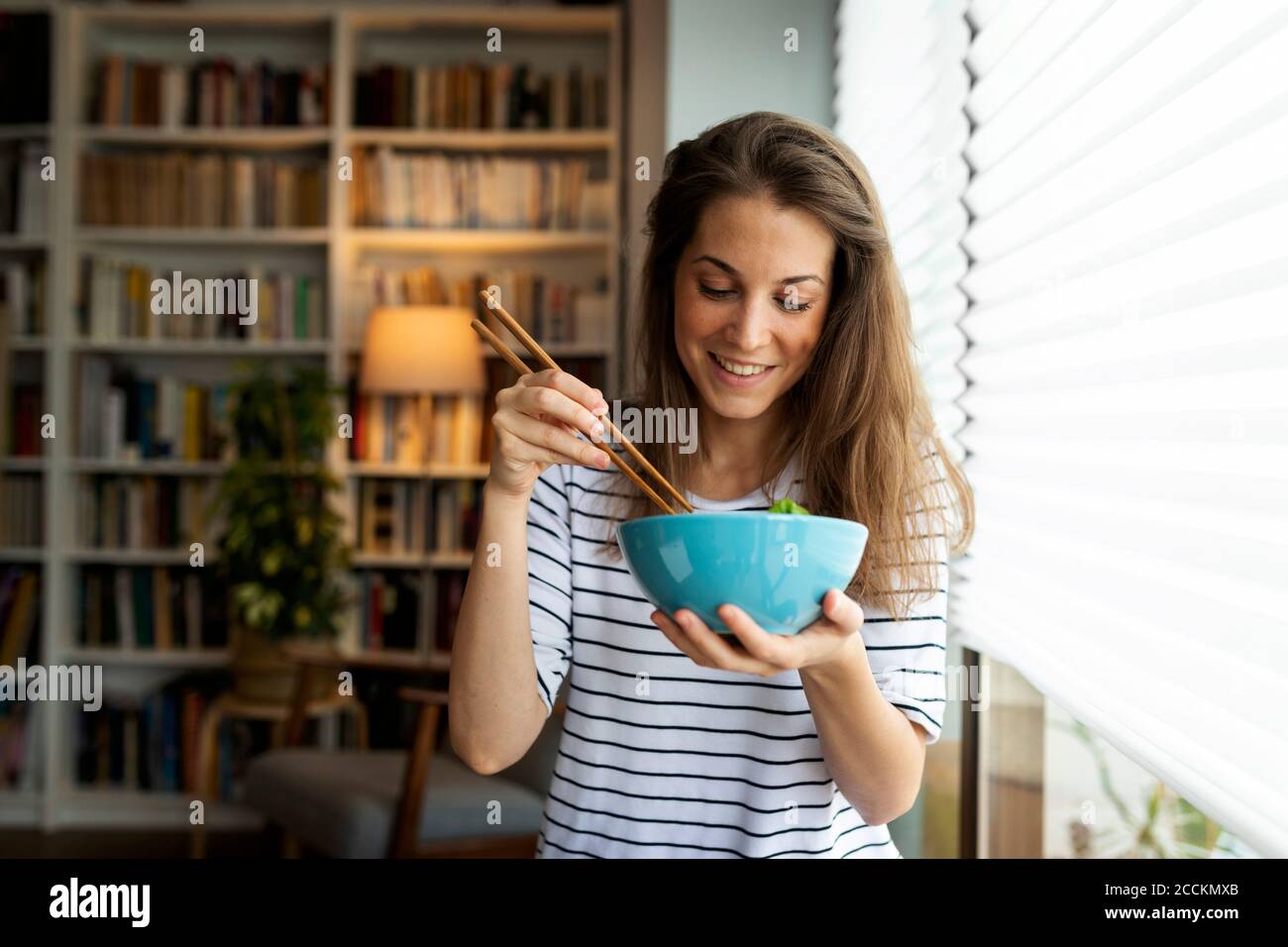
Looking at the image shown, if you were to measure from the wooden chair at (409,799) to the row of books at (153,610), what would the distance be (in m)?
1.09

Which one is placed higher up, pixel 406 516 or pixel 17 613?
pixel 406 516

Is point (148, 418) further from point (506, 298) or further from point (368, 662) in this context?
point (368, 662)

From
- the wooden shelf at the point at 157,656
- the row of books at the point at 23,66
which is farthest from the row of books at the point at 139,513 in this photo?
the row of books at the point at 23,66

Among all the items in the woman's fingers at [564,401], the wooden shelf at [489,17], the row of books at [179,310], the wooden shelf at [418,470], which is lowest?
the wooden shelf at [418,470]

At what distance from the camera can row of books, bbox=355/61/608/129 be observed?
380 cm

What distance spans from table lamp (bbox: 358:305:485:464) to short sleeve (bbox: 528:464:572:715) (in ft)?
7.88

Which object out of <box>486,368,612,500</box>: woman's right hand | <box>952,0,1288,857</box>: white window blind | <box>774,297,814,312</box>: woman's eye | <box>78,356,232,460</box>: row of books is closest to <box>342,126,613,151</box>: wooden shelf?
<box>78,356,232,460</box>: row of books

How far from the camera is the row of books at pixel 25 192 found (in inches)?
148

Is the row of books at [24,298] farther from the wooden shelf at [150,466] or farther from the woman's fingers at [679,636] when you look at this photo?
the woman's fingers at [679,636]

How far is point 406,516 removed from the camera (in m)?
3.87

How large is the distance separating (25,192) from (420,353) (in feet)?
5.35

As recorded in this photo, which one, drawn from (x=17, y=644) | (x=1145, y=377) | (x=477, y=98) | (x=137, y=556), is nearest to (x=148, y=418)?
(x=137, y=556)

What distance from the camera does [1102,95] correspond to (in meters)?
1.04

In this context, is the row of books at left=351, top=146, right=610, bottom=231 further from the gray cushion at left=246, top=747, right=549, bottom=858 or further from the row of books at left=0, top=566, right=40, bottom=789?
the gray cushion at left=246, top=747, right=549, bottom=858
